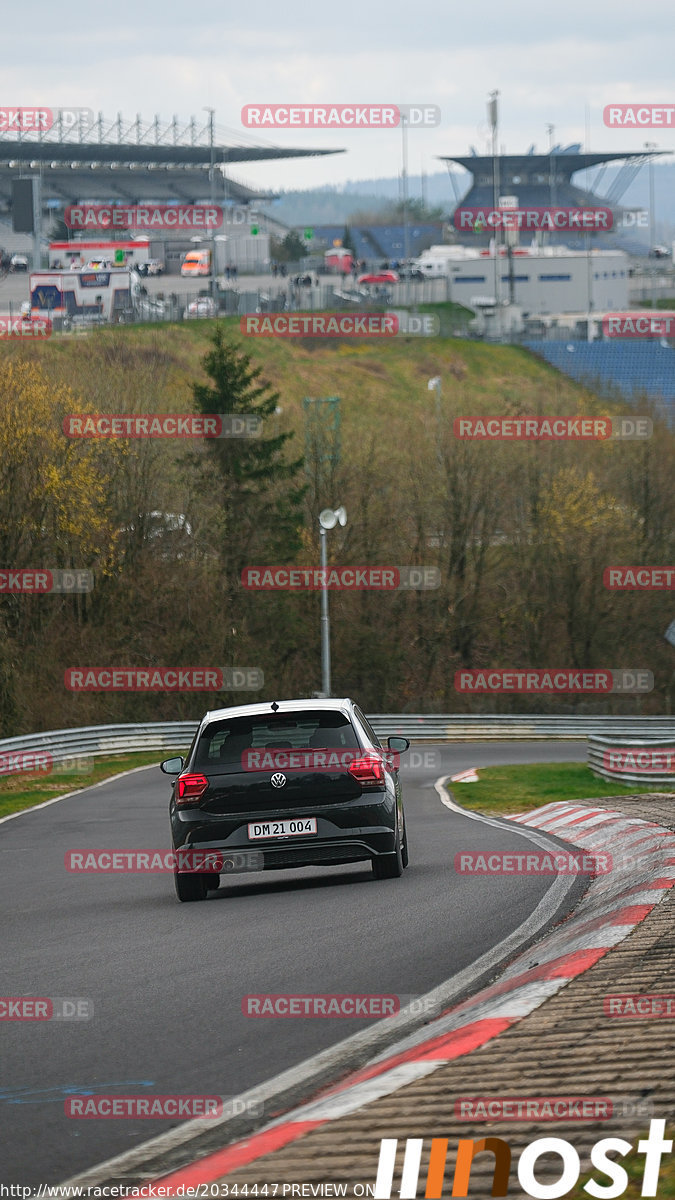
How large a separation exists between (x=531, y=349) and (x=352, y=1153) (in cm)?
→ 9715

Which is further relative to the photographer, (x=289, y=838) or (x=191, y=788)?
(x=191, y=788)

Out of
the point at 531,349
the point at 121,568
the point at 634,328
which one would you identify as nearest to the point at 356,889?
the point at 121,568

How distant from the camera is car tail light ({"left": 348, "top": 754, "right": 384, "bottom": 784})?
1174 centimetres

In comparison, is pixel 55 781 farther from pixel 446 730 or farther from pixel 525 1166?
pixel 525 1166

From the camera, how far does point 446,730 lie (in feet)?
153

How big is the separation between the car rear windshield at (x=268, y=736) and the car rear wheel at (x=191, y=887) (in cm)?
85

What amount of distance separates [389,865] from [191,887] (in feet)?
5.11

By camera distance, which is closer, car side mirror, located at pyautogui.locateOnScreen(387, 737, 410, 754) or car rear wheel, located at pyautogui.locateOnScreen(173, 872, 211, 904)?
car rear wheel, located at pyautogui.locateOnScreen(173, 872, 211, 904)

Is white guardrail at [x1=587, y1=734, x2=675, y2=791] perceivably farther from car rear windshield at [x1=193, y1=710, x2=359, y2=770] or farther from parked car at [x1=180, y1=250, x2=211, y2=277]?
parked car at [x1=180, y1=250, x2=211, y2=277]

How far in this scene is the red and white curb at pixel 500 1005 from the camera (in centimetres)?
511

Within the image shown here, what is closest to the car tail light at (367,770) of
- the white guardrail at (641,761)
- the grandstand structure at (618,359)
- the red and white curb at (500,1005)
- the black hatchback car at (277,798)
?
the black hatchback car at (277,798)

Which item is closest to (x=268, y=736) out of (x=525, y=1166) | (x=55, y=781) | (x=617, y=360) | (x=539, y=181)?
(x=525, y=1166)

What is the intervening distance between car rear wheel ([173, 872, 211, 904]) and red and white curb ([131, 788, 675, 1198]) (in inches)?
116

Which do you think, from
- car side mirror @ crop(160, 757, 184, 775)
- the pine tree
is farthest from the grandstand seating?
car side mirror @ crop(160, 757, 184, 775)
